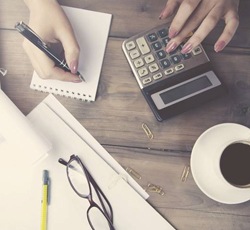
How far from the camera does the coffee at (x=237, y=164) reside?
1.95 ft

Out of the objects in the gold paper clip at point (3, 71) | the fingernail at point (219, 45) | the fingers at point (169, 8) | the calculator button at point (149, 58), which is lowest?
the fingernail at point (219, 45)

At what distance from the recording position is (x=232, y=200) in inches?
24.1

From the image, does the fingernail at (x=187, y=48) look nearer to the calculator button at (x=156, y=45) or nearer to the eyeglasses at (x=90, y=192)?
the calculator button at (x=156, y=45)

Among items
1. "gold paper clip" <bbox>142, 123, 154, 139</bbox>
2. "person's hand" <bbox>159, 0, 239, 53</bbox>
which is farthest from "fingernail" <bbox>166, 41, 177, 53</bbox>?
"gold paper clip" <bbox>142, 123, 154, 139</bbox>

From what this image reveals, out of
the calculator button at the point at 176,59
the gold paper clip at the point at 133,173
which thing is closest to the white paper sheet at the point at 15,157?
the gold paper clip at the point at 133,173

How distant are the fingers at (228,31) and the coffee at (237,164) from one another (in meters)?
0.15

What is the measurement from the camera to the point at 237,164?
60cm

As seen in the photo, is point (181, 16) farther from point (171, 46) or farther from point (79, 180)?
point (79, 180)

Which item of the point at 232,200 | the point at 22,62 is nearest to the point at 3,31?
the point at 22,62

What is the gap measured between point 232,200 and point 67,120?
27 centimetres

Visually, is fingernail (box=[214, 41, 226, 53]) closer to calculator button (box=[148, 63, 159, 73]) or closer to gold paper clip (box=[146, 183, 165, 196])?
calculator button (box=[148, 63, 159, 73])

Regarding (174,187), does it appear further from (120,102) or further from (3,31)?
(3,31)

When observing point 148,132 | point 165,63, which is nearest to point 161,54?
point 165,63

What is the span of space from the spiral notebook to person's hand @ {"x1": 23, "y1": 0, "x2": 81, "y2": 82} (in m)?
0.02
